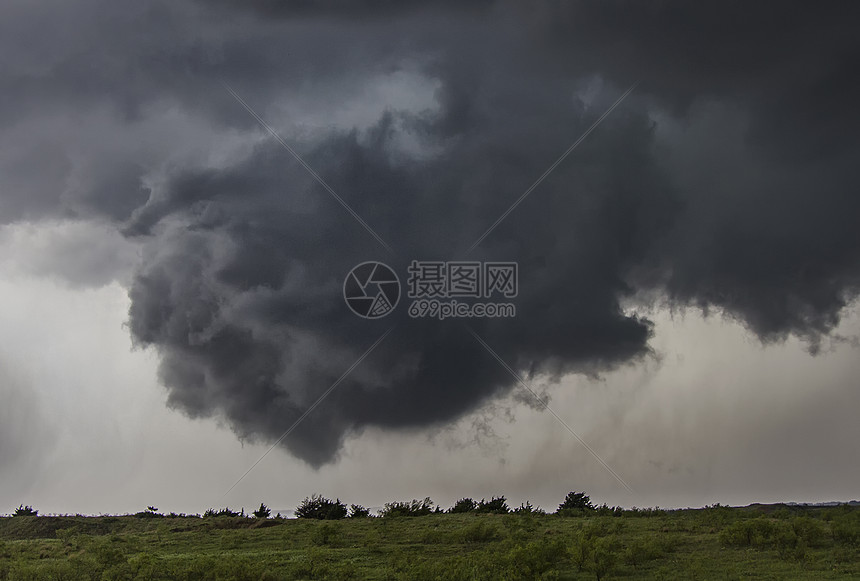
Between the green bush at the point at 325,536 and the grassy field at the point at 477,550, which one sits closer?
the grassy field at the point at 477,550

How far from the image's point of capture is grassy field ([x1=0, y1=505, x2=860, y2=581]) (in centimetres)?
4047

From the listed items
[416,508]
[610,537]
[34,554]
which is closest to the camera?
[610,537]

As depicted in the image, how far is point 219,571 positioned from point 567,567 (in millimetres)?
18592

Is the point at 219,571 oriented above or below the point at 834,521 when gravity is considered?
below

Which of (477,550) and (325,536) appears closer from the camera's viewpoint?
(477,550)

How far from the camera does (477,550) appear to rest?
4734 centimetres

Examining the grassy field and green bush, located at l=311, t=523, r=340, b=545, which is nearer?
the grassy field

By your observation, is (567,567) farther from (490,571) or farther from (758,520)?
(758,520)

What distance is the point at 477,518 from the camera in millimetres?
59062

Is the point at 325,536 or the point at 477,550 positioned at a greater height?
the point at 325,536

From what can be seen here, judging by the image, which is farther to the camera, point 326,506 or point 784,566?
point 326,506

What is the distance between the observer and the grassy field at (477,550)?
40.5 metres

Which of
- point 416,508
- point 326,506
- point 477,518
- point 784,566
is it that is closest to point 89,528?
point 326,506

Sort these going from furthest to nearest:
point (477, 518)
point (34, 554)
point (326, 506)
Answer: point (326, 506) → point (477, 518) → point (34, 554)
